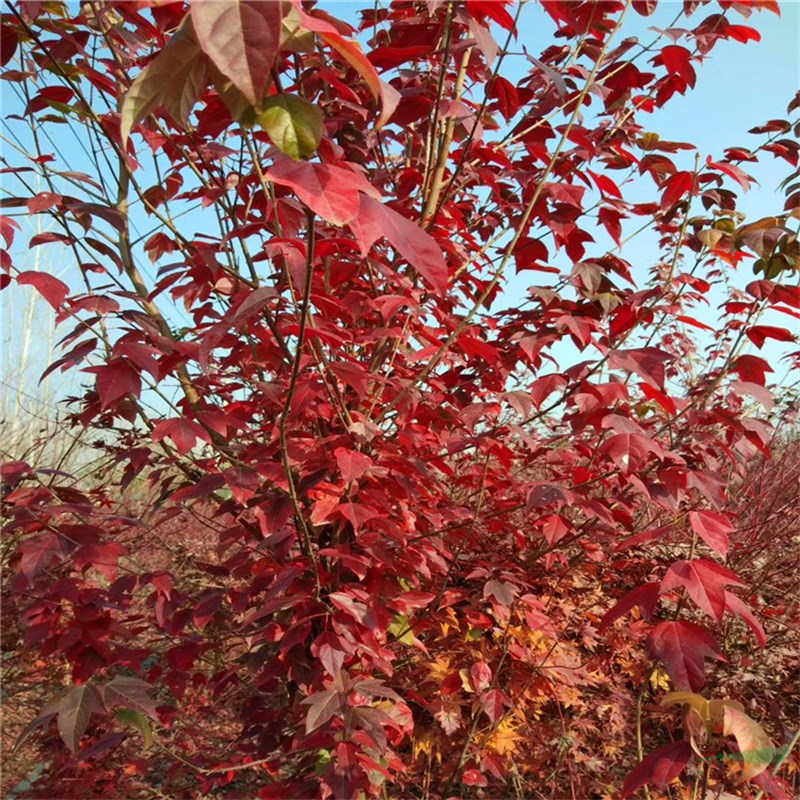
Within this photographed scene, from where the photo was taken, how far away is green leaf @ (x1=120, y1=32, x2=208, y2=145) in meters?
0.62

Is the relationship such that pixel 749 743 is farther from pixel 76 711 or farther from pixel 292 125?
pixel 76 711

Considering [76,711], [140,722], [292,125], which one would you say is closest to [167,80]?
[292,125]

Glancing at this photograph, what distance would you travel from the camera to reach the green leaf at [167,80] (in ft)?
2.03

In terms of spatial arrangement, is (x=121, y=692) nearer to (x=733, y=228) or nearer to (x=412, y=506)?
(x=412, y=506)

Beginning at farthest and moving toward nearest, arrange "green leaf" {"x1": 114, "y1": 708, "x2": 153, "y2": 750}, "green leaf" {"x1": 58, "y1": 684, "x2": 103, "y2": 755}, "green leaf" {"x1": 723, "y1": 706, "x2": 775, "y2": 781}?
1. "green leaf" {"x1": 114, "y1": 708, "x2": 153, "y2": 750}
2. "green leaf" {"x1": 58, "y1": 684, "x2": 103, "y2": 755}
3. "green leaf" {"x1": 723, "y1": 706, "x2": 775, "y2": 781}

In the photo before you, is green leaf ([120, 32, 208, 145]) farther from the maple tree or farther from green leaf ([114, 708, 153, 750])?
green leaf ([114, 708, 153, 750])

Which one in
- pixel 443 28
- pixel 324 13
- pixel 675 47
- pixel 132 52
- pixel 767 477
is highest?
pixel 132 52

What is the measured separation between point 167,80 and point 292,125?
5.3 inches

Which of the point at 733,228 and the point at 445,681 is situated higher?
the point at 733,228

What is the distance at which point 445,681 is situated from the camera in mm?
2568

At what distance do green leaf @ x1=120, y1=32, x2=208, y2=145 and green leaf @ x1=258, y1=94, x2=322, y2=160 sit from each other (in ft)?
0.26

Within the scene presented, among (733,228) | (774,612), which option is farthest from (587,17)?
(774,612)

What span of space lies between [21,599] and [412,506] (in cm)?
241

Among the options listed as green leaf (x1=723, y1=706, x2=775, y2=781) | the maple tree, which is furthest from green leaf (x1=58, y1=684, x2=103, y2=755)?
green leaf (x1=723, y1=706, x2=775, y2=781)
